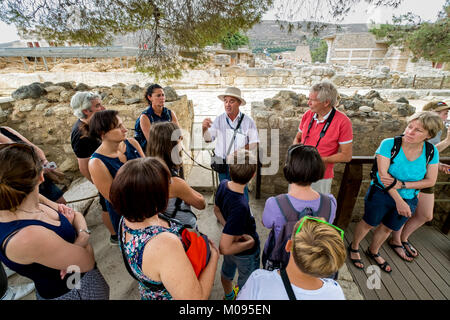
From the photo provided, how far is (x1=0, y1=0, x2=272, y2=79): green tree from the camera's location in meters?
3.08

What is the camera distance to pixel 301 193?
1.40 meters

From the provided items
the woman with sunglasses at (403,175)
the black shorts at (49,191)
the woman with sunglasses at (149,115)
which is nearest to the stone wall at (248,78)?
the woman with sunglasses at (149,115)

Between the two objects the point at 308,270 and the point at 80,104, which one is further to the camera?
the point at 80,104

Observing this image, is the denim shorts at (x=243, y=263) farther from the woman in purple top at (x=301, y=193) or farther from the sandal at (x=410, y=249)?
the sandal at (x=410, y=249)

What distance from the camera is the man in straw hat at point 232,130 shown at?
8.40 ft

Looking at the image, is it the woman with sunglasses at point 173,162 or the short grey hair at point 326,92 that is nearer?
the woman with sunglasses at point 173,162

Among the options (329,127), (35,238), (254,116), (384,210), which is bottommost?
(384,210)

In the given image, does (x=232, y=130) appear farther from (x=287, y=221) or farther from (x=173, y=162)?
(x=287, y=221)

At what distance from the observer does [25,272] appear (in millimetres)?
1018

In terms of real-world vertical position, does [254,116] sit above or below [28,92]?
below

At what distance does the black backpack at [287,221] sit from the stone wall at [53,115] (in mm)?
3508

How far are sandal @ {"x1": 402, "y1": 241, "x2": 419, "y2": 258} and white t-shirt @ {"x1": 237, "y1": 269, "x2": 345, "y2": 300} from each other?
2.05 m

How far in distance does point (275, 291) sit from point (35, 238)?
110cm

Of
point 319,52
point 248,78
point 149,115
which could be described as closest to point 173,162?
point 149,115
